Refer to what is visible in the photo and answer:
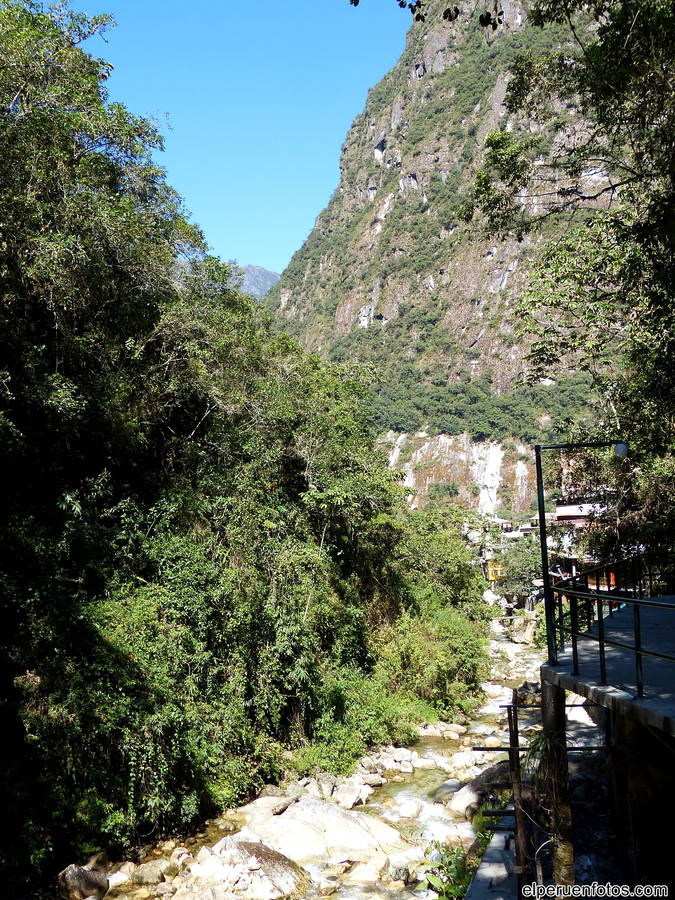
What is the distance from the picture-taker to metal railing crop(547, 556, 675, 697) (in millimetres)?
4867

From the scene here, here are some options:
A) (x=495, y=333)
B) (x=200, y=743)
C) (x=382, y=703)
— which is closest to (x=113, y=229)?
(x=200, y=743)

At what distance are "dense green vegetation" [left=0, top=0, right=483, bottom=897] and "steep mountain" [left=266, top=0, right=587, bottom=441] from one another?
305ft

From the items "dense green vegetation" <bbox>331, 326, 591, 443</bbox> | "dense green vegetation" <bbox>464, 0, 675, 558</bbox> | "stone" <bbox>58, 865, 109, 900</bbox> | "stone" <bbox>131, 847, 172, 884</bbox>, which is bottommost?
"stone" <bbox>131, 847, 172, 884</bbox>

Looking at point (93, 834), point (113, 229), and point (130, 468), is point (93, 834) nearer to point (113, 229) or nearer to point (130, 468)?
point (130, 468)

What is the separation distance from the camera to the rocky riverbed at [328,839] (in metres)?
8.19

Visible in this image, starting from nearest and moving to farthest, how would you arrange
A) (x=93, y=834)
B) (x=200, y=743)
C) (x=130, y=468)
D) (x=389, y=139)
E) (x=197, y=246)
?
(x=93, y=834), (x=200, y=743), (x=130, y=468), (x=197, y=246), (x=389, y=139)

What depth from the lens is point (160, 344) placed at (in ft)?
46.6

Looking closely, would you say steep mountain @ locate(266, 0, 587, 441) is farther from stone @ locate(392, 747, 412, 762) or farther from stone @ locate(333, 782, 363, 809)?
stone @ locate(333, 782, 363, 809)

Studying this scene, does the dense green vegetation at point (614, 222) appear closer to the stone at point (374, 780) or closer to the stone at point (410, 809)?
the stone at point (410, 809)

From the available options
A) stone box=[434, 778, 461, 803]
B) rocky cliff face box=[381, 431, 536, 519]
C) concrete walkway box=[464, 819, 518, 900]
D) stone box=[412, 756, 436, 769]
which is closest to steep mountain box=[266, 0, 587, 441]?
rocky cliff face box=[381, 431, 536, 519]

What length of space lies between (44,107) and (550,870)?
1328 centimetres

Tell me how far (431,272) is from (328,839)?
15246 centimetres

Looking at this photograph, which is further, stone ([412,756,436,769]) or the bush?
the bush

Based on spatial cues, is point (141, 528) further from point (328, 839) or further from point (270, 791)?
point (328, 839)
